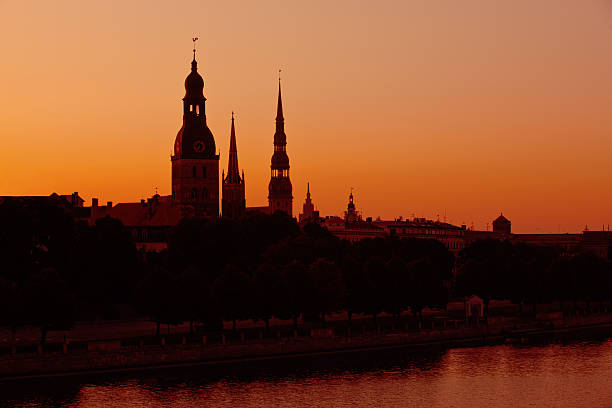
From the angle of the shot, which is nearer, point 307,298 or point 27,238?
point 307,298

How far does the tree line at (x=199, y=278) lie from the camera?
9894 cm

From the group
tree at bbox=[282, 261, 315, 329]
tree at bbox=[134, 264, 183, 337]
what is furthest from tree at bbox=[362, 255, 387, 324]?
tree at bbox=[134, 264, 183, 337]

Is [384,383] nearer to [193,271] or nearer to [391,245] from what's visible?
[193,271]

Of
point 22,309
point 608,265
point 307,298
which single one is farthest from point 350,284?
point 608,265

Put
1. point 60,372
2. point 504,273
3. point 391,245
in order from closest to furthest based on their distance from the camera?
point 60,372 < point 504,273 < point 391,245

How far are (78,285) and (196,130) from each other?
280 feet

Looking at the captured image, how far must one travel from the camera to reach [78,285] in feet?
373

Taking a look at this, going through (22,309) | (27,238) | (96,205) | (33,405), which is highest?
(96,205)

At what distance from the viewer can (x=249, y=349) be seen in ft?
319

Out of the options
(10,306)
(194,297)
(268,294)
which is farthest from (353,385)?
(10,306)

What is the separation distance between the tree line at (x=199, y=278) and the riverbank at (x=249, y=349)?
4.42 meters

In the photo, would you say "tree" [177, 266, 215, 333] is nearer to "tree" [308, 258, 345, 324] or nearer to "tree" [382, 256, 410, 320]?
"tree" [308, 258, 345, 324]

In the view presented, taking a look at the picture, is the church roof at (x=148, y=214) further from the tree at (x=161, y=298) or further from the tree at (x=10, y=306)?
the tree at (x=10, y=306)

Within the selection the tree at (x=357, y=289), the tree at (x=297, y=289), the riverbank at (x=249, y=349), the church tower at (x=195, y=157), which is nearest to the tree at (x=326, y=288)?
the tree at (x=297, y=289)
